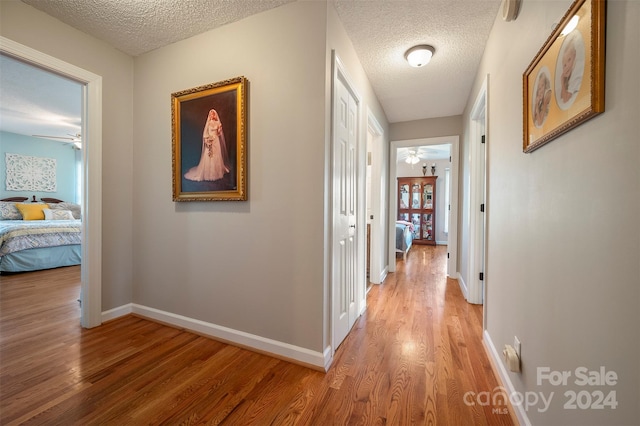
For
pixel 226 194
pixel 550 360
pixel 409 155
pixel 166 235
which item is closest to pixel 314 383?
pixel 550 360

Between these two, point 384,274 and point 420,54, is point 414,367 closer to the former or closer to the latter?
point 384,274

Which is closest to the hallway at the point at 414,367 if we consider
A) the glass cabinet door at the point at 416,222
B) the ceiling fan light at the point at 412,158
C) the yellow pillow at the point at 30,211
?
the ceiling fan light at the point at 412,158

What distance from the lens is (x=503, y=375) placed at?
58.7 inches

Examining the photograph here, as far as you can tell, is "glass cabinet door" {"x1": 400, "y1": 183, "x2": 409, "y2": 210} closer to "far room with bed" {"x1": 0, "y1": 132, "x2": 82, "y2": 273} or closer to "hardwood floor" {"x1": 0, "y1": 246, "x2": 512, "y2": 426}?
"hardwood floor" {"x1": 0, "y1": 246, "x2": 512, "y2": 426}

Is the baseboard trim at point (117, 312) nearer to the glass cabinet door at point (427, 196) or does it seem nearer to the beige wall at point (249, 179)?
the beige wall at point (249, 179)

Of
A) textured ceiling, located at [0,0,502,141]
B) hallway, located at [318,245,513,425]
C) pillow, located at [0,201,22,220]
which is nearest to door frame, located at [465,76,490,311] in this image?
hallway, located at [318,245,513,425]

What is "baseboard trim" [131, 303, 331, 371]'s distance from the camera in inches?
66.6

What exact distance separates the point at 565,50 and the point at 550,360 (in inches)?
44.7

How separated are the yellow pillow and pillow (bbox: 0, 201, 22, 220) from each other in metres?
0.07

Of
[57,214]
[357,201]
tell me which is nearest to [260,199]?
[357,201]

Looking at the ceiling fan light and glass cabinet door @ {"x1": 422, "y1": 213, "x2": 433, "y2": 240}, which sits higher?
the ceiling fan light

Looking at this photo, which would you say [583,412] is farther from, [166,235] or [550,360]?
[166,235]

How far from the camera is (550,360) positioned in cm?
100

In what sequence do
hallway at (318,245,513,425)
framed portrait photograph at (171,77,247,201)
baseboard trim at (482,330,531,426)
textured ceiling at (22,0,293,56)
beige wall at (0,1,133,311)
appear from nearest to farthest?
baseboard trim at (482,330,531,426)
hallway at (318,245,513,425)
textured ceiling at (22,0,293,56)
framed portrait photograph at (171,77,247,201)
beige wall at (0,1,133,311)
